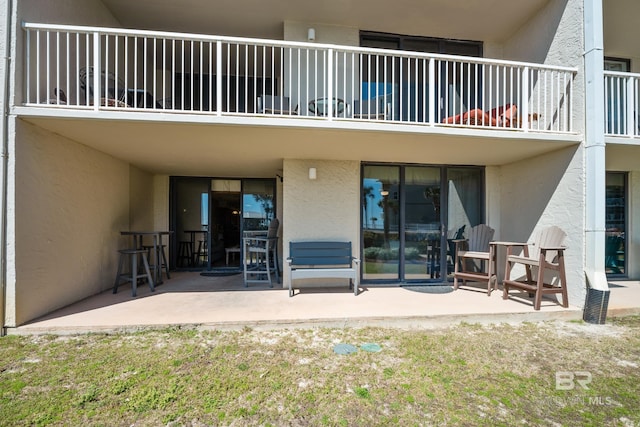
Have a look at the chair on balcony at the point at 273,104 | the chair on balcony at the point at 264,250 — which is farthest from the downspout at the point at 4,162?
the chair on balcony at the point at 264,250

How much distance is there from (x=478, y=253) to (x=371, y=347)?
292cm

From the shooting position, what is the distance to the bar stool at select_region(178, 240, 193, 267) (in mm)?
7332

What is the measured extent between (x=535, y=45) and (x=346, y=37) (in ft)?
10.9

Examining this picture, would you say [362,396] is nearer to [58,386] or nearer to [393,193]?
[58,386]

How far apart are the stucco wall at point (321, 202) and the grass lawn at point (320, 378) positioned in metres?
2.01

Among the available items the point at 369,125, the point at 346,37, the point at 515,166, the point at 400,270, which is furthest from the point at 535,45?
the point at 400,270

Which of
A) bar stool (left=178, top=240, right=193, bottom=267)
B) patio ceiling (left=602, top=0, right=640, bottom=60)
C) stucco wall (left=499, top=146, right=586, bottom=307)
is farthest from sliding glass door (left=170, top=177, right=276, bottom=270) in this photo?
patio ceiling (left=602, top=0, right=640, bottom=60)

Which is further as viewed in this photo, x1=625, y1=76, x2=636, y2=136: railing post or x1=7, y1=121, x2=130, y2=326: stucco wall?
x1=625, y1=76, x2=636, y2=136: railing post

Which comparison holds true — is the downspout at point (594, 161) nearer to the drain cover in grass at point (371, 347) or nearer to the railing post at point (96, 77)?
the drain cover in grass at point (371, 347)

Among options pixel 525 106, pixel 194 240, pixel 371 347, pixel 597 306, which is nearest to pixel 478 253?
pixel 597 306

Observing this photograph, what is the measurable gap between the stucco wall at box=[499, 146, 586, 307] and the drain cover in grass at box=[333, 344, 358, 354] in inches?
134

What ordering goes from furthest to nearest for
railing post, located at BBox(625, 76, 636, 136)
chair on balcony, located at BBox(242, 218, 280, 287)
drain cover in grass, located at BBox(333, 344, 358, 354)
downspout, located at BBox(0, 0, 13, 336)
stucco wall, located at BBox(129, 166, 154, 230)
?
stucco wall, located at BBox(129, 166, 154, 230) < chair on balcony, located at BBox(242, 218, 280, 287) < railing post, located at BBox(625, 76, 636, 136) < downspout, located at BBox(0, 0, 13, 336) < drain cover in grass, located at BBox(333, 344, 358, 354)

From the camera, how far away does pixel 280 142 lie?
4.25 metres

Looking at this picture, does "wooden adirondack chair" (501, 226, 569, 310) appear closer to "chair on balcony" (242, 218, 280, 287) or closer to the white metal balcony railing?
the white metal balcony railing
